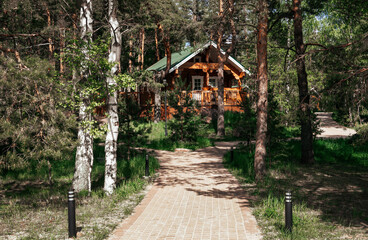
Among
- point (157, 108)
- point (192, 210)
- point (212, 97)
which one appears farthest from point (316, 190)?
point (212, 97)

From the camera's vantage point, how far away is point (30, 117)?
7180 millimetres

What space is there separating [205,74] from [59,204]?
2590cm

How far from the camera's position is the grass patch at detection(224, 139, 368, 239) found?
6823 millimetres

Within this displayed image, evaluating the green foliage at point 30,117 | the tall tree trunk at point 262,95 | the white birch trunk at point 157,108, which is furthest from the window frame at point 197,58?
the green foliage at point 30,117

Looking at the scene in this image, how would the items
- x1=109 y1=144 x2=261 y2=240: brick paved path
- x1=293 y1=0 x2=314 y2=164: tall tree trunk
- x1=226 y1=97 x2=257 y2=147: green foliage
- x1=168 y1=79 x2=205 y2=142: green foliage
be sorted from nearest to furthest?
x1=109 y1=144 x2=261 y2=240: brick paved path
x1=293 y1=0 x2=314 y2=164: tall tree trunk
x1=226 y1=97 x2=257 y2=147: green foliage
x1=168 y1=79 x2=205 y2=142: green foliage

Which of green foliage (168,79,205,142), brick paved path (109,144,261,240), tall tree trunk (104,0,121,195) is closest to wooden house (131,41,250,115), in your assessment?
green foliage (168,79,205,142)

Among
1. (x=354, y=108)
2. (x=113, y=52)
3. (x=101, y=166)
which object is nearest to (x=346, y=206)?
(x=354, y=108)

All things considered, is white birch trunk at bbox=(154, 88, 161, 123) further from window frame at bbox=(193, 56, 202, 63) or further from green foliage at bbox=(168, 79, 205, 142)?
green foliage at bbox=(168, 79, 205, 142)

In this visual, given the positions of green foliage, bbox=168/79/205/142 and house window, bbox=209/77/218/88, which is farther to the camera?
house window, bbox=209/77/218/88

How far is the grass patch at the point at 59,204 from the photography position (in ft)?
22.4

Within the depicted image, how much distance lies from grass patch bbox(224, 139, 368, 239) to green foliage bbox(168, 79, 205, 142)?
4.18 metres

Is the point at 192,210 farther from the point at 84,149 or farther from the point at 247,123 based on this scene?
the point at 247,123

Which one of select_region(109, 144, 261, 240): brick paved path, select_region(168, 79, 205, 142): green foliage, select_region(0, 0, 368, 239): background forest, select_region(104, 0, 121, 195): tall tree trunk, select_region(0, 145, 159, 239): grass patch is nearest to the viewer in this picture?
select_region(109, 144, 261, 240): brick paved path

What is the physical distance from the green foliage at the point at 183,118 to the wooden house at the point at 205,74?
722cm
